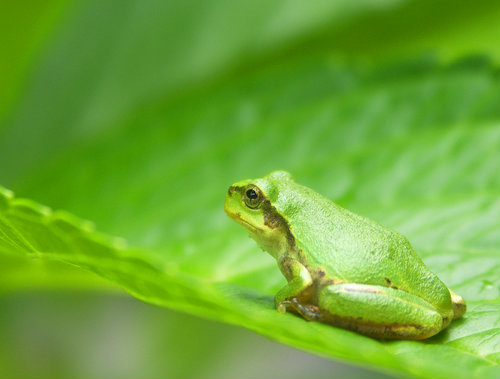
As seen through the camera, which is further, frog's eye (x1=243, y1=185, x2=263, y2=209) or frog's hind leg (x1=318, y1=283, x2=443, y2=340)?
frog's eye (x1=243, y1=185, x2=263, y2=209)

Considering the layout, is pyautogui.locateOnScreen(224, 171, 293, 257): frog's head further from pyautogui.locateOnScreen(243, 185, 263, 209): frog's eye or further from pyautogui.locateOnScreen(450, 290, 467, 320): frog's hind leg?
pyautogui.locateOnScreen(450, 290, 467, 320): frog's hind leg

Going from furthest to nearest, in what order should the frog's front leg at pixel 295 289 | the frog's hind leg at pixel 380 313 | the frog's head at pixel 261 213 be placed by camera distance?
the frog's head at pixel 261 213, the frog's front leg at pixel 295 289, the frog's hind leg at pixel 380 313

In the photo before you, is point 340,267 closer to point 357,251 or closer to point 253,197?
point 357,251

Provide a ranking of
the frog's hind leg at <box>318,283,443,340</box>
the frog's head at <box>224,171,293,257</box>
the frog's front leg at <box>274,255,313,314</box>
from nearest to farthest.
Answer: the frog's hind leg at <box>318,283,443,340</box> < the frog's front leg at <box>274,255,313,314</box> < the frog's head at <box>224,171,293,257</box>

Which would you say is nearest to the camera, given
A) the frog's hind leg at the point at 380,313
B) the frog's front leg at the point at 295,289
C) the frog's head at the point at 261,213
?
the frog's hind leg at the point at 380,313

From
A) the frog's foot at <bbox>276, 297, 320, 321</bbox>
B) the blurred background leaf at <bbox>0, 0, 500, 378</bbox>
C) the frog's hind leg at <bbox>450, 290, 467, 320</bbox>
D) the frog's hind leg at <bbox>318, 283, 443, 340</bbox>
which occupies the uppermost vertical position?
the blurred background leaf at <bbox>0, 0, 500, 378</bbox>

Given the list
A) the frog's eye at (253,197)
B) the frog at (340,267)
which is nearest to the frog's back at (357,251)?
the frog at (340,267)

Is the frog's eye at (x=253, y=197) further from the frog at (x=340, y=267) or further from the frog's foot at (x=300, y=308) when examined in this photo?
the frog's foot at (x=300, y=308)

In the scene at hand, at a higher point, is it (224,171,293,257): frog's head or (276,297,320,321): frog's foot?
(224,171,293,257): frog's head

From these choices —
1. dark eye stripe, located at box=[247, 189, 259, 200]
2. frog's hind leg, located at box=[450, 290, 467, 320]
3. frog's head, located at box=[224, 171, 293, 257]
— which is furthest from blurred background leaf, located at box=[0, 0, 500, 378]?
dark eye stripe, located at box=[247, 189, 259, 200]
